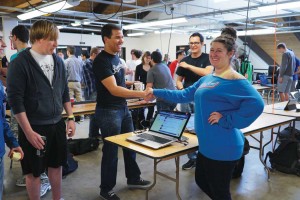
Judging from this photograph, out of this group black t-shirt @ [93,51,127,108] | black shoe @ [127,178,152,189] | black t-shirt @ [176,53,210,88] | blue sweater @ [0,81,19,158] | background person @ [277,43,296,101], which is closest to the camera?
blue sweater @ [0,81,19,158]

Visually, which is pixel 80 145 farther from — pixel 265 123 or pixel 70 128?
pixel 265 123

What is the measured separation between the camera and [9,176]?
3.09 m

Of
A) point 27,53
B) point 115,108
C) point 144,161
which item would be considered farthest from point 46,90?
point 144,161

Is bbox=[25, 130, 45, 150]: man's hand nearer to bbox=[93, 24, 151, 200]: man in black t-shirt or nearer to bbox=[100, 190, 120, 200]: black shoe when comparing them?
bbox=[93, 24, 151, 200]: man in black t-shirt

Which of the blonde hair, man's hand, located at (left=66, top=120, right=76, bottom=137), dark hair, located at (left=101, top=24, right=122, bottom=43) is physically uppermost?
dark hair, located at (left=101, top=24, right=122, bottom=43)

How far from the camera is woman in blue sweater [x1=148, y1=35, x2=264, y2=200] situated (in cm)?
160

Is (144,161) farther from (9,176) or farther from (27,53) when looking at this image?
(27,53)

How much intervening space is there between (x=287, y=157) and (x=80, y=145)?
8.83 ft

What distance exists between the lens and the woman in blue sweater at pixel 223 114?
160cm

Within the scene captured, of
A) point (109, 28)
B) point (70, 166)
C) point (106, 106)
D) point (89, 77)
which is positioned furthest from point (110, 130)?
point (89, 77)

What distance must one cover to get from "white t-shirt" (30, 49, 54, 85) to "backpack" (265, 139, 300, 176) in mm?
2747

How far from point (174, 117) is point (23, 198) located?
167cm

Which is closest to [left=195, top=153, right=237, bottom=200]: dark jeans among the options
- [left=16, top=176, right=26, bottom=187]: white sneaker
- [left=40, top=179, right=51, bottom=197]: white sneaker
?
[left=40, top=179, right=51, bottom=197]: white sneaker

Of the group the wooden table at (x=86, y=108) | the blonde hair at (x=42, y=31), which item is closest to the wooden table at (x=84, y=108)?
the wooden table at (x=86, y=108)
